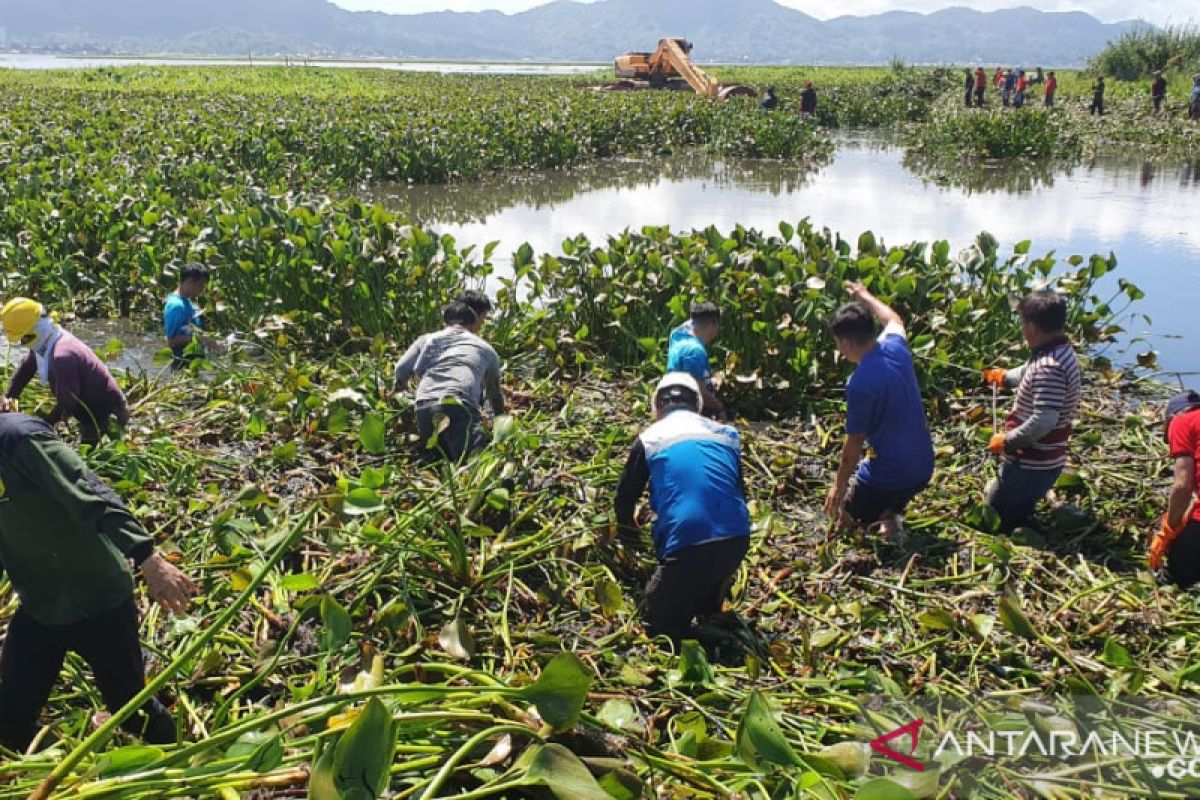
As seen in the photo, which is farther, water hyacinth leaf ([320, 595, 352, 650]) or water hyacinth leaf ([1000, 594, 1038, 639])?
water hyacinth leaf ([1000, 594, 1038, 639])

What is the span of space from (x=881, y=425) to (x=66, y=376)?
4009mm

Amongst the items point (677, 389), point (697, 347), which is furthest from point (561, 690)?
point (697, 347)

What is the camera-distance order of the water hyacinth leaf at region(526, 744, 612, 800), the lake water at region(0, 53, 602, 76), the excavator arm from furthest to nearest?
Result: the lake water at region(0, 53, 602, 76)
the excavator arm
the water hyacinth leaf at region(526, 744, 612, 800)

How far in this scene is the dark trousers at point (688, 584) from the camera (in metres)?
3.11

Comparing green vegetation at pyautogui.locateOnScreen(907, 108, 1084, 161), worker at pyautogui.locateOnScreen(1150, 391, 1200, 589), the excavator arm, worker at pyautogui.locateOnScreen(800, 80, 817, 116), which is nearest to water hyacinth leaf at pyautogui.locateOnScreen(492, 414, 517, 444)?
worker at pyautogui.locateOnScreen(1150, 391, 1200, 589)

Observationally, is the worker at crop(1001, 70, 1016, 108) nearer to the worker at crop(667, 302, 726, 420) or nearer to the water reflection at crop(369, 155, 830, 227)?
the water reflection at crop(369, 155, 830, 227)

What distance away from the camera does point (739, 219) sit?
13.0m

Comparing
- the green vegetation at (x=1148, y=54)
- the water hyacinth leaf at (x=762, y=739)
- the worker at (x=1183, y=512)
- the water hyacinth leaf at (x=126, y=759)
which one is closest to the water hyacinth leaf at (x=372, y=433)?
the water hyacinth leaf at (x=126, y=759)

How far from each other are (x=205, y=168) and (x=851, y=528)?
10.1 meters

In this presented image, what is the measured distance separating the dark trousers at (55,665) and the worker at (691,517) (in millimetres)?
1739

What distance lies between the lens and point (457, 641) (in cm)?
271

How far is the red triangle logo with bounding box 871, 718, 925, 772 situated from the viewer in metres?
2.22

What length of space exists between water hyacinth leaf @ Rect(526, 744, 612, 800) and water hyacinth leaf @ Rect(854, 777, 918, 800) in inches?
19.6

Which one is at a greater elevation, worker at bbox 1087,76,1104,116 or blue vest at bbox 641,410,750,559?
worker at bbox 1087,76,1104,116
